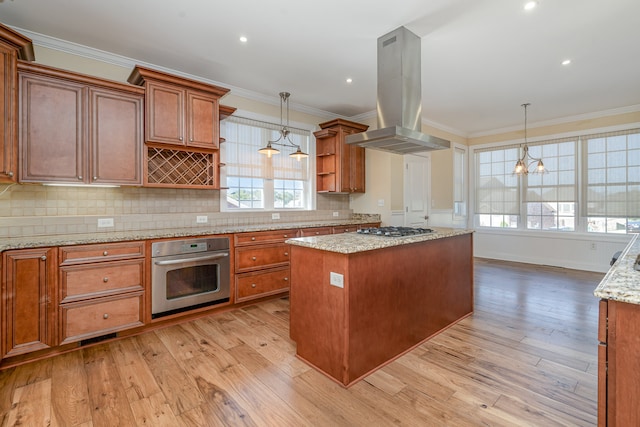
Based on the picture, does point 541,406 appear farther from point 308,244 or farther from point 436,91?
point 436,91

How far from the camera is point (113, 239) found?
2.65 m

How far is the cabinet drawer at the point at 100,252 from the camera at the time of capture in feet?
8.12

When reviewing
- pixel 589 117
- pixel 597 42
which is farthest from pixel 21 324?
pixel 589 117

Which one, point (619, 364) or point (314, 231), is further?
point (314, 231)

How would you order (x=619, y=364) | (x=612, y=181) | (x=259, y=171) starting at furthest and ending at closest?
(x=612, y=181) < (x=259, y=171) < (x=619, y=364)

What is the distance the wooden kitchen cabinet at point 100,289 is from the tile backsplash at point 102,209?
613mm

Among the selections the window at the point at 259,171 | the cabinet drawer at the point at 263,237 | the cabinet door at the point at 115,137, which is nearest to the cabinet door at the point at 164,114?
the cabinet door at the point at 115,137

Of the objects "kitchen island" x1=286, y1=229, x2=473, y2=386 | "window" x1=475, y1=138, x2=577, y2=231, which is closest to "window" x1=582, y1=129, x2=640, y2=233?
"window" x1=475, y1=138, x2=577, y2=231

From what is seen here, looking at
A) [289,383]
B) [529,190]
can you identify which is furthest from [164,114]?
[529,190]

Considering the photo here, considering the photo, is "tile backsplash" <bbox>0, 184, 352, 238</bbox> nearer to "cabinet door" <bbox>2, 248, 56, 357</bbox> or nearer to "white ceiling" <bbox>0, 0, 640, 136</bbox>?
"cabinet door" <bbox>2, 248, 56, 357</bbox>

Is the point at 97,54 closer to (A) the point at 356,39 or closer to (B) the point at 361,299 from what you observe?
(A) the point at 356,39

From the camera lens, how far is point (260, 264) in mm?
3639

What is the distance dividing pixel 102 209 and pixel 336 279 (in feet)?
8.71

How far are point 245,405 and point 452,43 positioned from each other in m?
3.57
